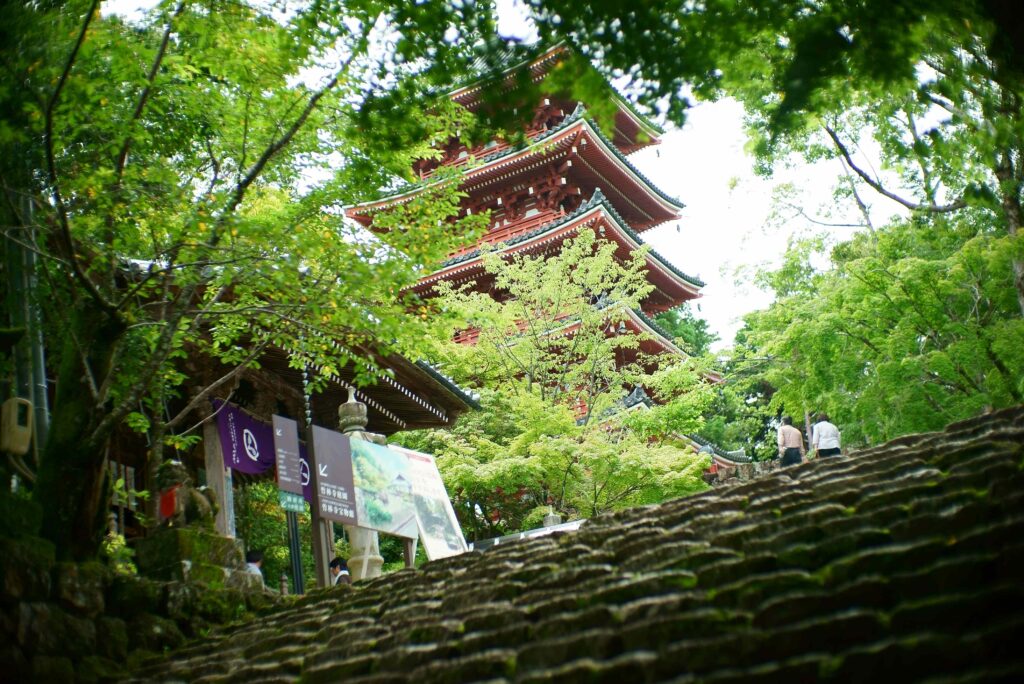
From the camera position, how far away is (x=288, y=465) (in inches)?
478

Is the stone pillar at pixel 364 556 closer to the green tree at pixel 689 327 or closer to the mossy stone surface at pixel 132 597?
the mossy stone surface at pixel 132 597

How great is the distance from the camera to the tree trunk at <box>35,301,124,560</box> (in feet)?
26.0

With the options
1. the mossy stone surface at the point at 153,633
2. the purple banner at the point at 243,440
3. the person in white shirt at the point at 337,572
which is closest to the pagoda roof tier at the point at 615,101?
the mossy stone surface at the point at 153,633

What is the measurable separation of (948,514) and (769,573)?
1008 millimetres

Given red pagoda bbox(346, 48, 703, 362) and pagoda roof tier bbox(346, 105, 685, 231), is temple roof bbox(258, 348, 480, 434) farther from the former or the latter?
pagoda roof tier bbox(346, 105, 685, 231)

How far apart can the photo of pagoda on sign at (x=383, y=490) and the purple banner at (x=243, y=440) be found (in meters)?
1.69

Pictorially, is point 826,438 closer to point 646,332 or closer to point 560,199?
point 646,332

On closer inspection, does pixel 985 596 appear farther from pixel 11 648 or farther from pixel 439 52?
pixel 11 648

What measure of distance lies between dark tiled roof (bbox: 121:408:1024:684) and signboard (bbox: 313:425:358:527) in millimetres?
3521

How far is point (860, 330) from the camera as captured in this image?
661 inches

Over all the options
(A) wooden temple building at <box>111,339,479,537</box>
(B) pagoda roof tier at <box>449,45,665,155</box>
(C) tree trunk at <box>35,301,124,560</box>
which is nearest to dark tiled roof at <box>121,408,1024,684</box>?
(C) tree trunk at <box>35,301,124,560</box>

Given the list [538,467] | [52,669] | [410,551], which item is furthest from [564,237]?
[52,669]

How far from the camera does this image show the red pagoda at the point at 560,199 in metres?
26.2

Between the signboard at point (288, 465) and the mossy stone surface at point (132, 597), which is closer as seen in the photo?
the mossy stone surface at point (132, 597)
